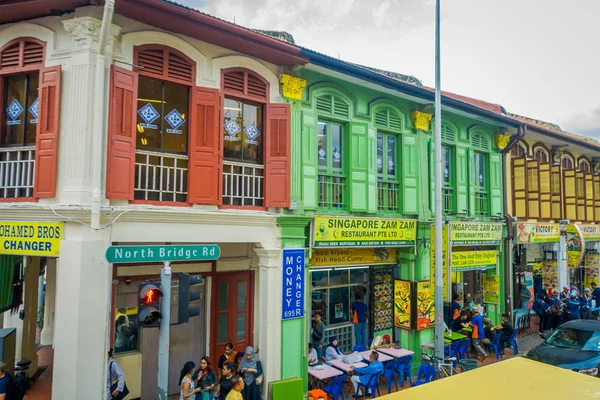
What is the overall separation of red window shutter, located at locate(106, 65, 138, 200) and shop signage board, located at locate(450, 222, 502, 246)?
9.70 meters

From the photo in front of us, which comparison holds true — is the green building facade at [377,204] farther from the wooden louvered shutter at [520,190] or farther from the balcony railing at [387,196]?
the wooden louvered shutter at [520,190]

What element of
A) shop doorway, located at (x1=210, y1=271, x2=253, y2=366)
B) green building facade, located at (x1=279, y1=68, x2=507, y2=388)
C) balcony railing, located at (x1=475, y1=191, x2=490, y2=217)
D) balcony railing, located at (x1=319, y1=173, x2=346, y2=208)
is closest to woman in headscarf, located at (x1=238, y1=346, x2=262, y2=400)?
green building facade, located at (x1=279, y1=68, x2=507, y2=388)

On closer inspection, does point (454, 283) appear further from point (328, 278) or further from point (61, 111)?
point (61, 111)

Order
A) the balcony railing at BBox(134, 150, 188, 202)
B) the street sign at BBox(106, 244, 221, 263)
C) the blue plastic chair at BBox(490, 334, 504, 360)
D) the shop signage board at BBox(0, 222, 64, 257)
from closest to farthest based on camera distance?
the street sign at BBox(106, 244, 221, 263), the shop signage board at BBox(0, 222, 64, 257), the balcony railing at BBox(134, 150, 188, 202), the blue plastic chair at BBox(490, 334, 504, 360)

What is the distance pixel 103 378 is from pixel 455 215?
1103 cm

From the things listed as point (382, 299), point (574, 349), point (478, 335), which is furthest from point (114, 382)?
point (574, 349)

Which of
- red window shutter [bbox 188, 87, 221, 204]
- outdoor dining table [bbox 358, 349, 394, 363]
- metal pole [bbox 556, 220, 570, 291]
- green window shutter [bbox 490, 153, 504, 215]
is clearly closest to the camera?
red window shutter [bbox 188, 87, 221, 204]

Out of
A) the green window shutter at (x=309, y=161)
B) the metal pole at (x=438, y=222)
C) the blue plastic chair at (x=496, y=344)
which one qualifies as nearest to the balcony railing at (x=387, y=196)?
the metal pole at (x=438, y=222)

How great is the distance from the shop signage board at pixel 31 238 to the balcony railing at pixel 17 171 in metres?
0.64

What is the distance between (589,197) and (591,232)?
5.41 ft

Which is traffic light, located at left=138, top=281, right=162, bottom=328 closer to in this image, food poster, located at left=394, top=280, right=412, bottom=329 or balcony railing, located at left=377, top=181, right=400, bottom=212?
balcony railing, located at left=377, top=181, right=400, bottom=212

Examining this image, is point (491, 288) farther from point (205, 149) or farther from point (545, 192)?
point (205, 149)

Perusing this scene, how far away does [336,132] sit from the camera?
11453 mm

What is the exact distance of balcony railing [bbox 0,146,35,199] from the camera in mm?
8117
